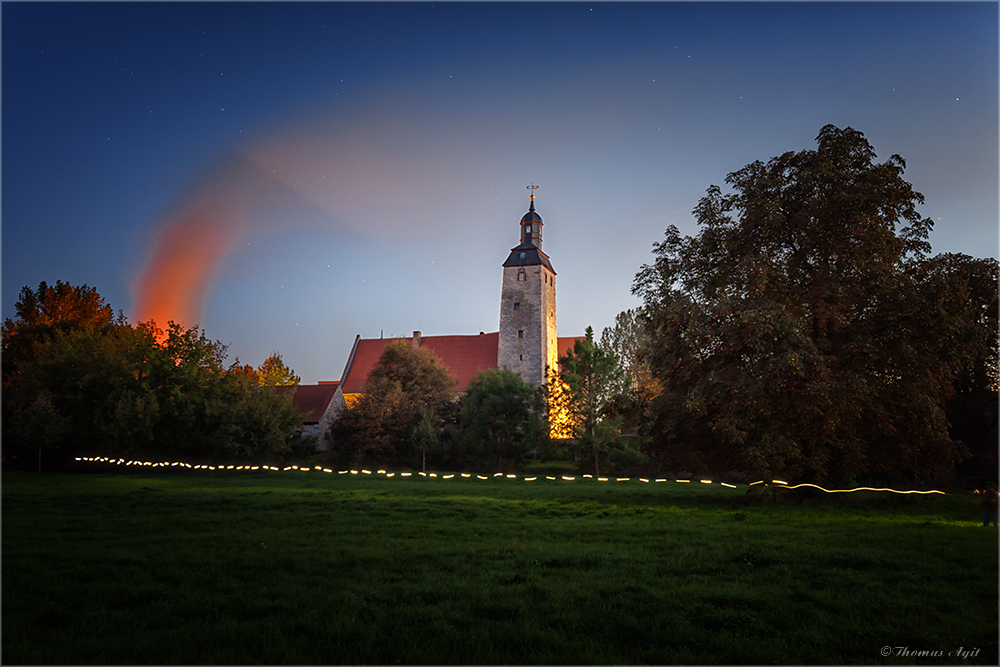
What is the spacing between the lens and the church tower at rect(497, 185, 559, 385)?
57.8 m

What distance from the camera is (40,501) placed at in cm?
1452

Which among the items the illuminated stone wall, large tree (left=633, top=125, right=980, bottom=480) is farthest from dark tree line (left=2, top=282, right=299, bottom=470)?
the illuminated stone wall

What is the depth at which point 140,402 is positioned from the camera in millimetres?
30062

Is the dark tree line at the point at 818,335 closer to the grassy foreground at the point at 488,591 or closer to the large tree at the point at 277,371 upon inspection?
the grassy foreground at the point at 488,591

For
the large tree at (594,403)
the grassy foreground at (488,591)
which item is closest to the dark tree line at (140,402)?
the large tree at (594,403)

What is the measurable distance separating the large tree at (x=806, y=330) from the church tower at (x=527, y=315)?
3819 centimetres

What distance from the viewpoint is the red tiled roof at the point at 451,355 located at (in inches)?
2453

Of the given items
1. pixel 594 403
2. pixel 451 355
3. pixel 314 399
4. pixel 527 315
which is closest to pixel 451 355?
pixel 451 355

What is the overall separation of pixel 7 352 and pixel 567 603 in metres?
43.8

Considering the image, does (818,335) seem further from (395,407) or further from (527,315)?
(527,315)

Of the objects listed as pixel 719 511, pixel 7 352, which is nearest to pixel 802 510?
pixel 719 511

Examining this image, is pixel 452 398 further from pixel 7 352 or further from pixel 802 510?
pixel 802 510

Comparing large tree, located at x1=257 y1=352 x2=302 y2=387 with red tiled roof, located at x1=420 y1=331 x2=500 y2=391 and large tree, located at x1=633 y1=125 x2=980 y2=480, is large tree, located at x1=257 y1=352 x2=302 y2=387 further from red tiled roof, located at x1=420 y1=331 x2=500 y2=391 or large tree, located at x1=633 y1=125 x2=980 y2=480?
large tree, located at x1=633 y1=125 x2=980 y2=480

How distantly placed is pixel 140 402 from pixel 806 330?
29.3m
